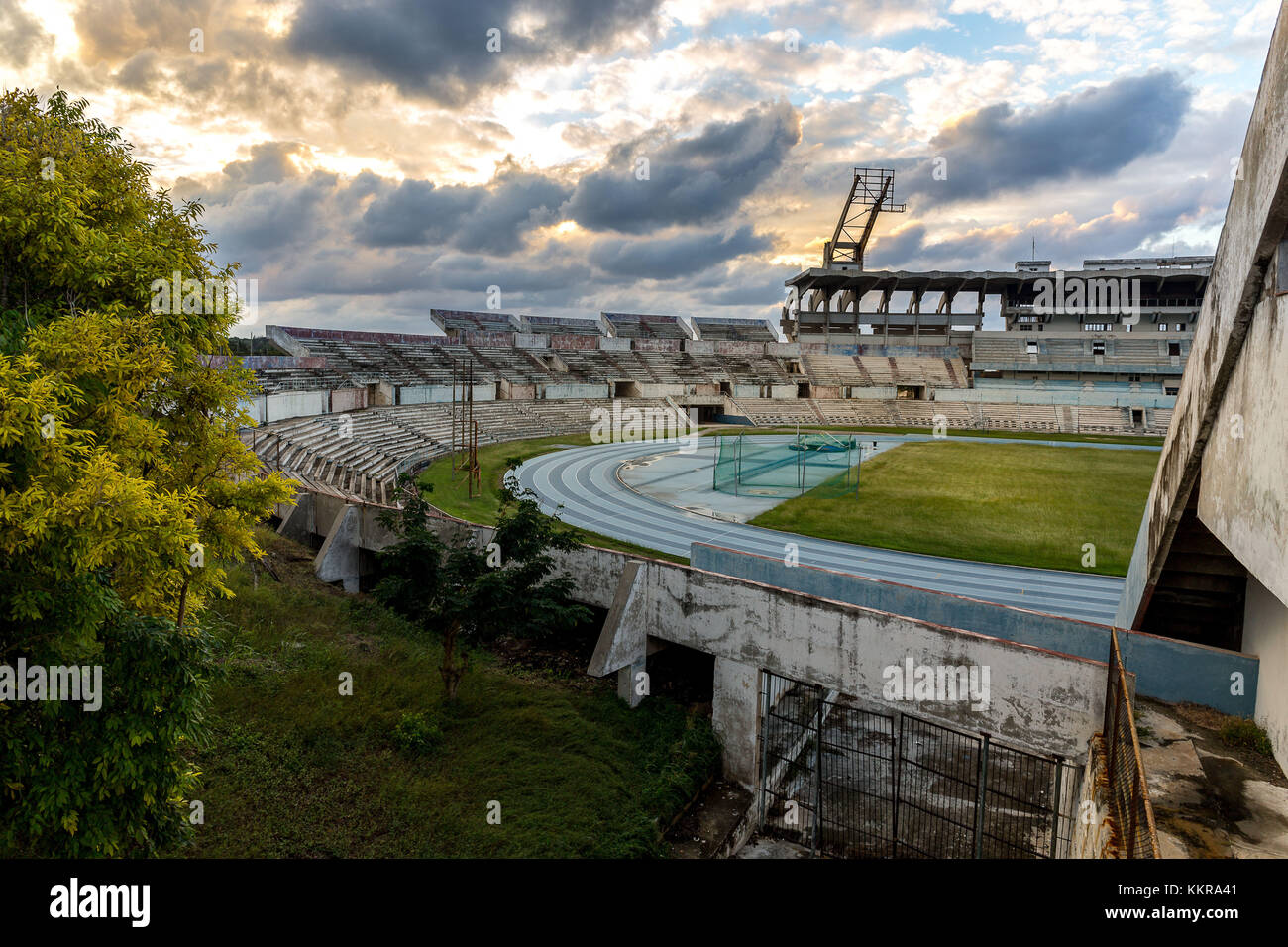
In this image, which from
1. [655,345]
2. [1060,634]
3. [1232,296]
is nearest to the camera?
[1232,296]

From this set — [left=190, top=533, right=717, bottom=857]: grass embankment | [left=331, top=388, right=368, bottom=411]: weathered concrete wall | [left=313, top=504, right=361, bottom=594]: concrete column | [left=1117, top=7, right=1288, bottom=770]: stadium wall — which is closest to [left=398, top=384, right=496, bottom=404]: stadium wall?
[left=331, top=388, right=368, bottom=411]: weathered concrete wall

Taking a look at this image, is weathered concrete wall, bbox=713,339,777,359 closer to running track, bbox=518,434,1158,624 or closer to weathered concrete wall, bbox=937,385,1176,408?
weathered concrete wall, bbox=937,385,1176,408

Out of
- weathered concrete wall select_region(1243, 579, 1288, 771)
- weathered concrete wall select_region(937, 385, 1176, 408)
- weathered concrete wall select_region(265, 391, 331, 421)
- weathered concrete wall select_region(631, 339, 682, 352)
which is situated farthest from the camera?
weathered concrete wall select_region(631, 339, 682, 352)

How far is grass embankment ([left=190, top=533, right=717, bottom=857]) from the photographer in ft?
37.3

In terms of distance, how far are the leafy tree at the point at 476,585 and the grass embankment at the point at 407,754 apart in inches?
64.2

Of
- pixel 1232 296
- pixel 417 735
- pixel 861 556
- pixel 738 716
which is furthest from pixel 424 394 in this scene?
pixel 1232 296

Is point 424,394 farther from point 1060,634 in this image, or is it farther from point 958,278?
point 958,278

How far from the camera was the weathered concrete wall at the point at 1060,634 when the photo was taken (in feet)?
36.2

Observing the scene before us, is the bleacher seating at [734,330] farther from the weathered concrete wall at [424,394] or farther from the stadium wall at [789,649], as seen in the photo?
the stadium wall at [789,649]

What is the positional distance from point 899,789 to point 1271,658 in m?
6.54

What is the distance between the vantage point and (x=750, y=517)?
28.2 metres

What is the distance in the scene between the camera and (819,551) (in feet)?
77.4

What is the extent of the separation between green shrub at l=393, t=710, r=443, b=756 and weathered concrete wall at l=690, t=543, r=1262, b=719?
809 cm

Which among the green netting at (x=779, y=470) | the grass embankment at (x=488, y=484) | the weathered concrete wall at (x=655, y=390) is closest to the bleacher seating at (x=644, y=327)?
the weathered concrete wall at (x=655, y=390)
